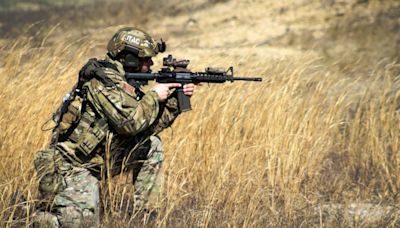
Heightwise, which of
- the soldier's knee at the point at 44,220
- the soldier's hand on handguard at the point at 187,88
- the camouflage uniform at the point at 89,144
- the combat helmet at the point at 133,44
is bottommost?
the soldier's knee at the point at 44,220

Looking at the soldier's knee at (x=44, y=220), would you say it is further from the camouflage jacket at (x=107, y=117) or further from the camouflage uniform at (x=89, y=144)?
the camouflage jacket at (x=107, y=117)

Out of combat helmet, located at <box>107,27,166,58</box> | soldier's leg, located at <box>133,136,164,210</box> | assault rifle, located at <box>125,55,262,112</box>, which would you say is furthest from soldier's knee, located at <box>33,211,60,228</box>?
combat helmet, located at <box>107,27,166,58</box>

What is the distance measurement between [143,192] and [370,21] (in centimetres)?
1084

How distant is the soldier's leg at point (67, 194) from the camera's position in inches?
169

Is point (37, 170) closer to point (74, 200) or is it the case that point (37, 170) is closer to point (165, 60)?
point (74, 200)

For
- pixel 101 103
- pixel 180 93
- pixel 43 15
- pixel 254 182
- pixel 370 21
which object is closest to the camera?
pixel 101 103

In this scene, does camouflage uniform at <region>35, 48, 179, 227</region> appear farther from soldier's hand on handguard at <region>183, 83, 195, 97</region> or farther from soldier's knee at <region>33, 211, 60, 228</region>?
soldier's hand on handguard at <region>183, 83, 195, 97</region>

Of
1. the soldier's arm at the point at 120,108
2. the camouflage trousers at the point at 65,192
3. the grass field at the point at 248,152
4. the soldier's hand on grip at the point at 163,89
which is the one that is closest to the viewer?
the soldier's arm at the point at 120,108

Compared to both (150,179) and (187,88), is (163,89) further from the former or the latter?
(150,179)

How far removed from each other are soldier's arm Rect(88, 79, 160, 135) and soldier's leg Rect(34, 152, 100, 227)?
41cm

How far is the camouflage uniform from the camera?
421 centimetres

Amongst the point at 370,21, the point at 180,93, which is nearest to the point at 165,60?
the point at 180,93

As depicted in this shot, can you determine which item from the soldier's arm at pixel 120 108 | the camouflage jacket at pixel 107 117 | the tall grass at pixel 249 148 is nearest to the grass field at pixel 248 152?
the tall grass at pixel 249 148

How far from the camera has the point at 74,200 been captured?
14.1ft
